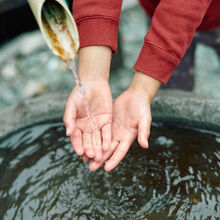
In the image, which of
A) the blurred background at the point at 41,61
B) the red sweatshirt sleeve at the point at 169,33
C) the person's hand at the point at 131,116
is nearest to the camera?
the red sweatshirt sleeve at the point at 169,33

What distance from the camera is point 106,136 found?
145 centimetres

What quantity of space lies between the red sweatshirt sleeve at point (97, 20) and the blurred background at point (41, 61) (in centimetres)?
158

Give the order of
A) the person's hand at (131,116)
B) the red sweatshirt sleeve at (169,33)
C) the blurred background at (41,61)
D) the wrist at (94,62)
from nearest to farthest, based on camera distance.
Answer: the red sweatshirt sleeve at (169,33), the person's hand at (131,116), the wrist at (94,62), the blurred background at (41,61)

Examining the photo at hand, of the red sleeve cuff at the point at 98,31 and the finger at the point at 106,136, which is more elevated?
the red sleeve cuff at the point at 98,31

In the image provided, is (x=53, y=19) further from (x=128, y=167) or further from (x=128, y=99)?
(x=128, y=167)

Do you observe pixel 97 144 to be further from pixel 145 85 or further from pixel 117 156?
pixel 145 85

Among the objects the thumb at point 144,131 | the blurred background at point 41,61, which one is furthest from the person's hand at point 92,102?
the blurred background at point 41,61

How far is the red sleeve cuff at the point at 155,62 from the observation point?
4.47ft

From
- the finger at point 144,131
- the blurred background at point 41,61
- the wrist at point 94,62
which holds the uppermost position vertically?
the wrist at point 94,62

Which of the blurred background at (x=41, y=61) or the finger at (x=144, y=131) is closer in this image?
the finger at (x=144, y=131)

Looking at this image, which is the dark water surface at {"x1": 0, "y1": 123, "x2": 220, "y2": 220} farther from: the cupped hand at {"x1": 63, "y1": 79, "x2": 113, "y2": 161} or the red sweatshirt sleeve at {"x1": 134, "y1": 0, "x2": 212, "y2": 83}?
the red sweatshirt sleeve at {"x1": 134, "y1": 0, "x2": 212, "y2": 83}

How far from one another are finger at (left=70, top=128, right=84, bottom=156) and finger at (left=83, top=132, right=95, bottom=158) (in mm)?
22

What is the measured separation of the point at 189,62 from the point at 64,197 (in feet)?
4.96

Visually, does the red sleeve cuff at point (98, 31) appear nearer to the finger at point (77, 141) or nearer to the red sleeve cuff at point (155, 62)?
the red sleeve cuff at point (155, 62)
